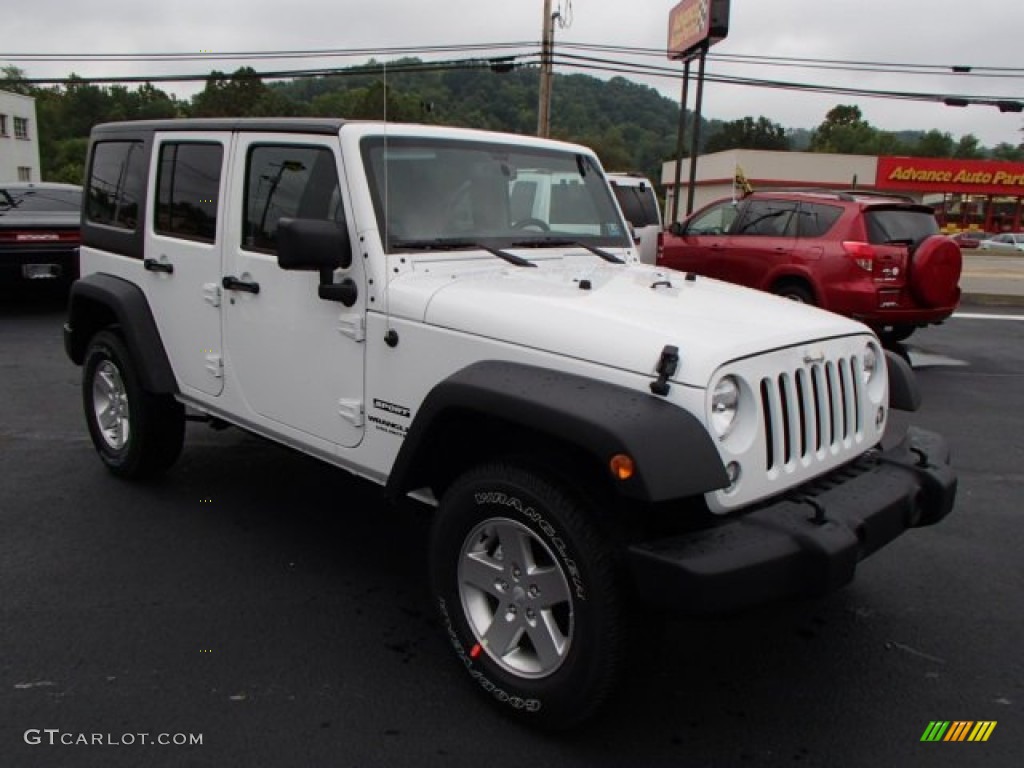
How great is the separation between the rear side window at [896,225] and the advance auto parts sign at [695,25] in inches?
427

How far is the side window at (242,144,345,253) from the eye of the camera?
3.50 m

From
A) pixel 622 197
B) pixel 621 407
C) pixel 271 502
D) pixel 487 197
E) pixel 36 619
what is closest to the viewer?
pixel 621 407

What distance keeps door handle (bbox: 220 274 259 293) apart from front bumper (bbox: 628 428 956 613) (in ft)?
7.10

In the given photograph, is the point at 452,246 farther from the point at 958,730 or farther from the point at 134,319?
the point at 958,730

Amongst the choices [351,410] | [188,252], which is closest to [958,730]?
[351,410]

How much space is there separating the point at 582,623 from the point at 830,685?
1145 mm

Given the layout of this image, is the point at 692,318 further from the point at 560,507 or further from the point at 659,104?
the point at 659,104

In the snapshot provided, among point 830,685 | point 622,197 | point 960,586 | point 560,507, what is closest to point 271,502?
point 560,507

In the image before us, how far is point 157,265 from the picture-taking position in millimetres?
4406

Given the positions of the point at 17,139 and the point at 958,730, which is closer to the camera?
the point at 958,730

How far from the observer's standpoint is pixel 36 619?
135 inches

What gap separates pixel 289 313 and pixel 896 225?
7458mm

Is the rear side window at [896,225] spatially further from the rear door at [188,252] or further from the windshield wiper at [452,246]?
the rear door at [188,252]

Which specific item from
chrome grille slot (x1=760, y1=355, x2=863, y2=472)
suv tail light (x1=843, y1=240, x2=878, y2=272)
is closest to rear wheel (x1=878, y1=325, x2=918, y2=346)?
suv tail light (x1=843, y1=240, x2=878, y2=272)
